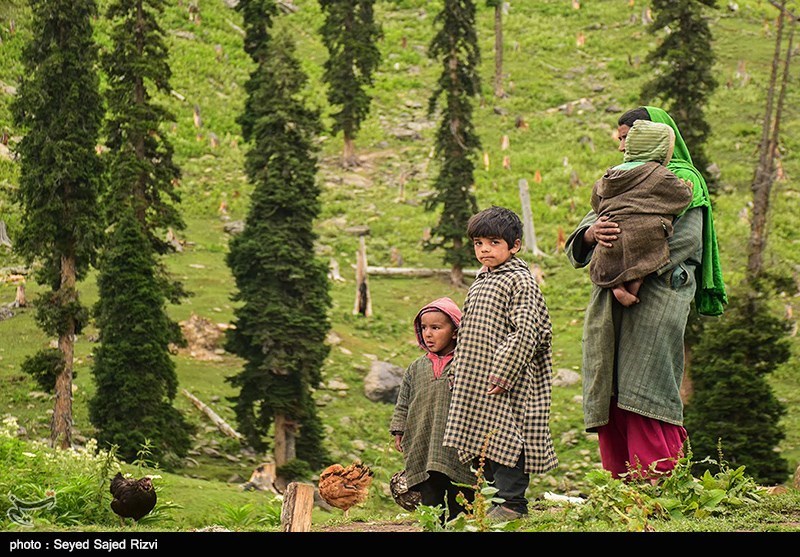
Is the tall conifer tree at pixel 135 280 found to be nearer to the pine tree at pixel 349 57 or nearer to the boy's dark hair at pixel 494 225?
the boy's dark hair at pixel 494 225

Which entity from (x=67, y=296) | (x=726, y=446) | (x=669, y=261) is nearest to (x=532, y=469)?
(x=669, y=261)

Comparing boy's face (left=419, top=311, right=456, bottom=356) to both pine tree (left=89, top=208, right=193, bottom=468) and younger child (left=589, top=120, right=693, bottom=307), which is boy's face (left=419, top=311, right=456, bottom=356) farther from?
pine tree (left=89, top=208, right=193, bottom=468)

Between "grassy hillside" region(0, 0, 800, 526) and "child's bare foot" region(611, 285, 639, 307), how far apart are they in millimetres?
7681

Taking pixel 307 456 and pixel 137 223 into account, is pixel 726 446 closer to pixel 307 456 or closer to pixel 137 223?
pixel 307 456

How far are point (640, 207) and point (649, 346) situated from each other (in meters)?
0.91

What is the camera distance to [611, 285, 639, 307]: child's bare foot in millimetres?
7969

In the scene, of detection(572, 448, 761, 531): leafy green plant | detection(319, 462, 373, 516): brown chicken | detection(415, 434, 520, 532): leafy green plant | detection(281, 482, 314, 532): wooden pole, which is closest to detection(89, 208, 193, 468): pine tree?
detection(319, 462, 373, 516): brown chicken

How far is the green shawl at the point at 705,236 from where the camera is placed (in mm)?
8180

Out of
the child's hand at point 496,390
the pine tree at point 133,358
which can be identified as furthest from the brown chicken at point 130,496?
the pine tree at point 133,358

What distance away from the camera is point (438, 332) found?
8398 millimetres

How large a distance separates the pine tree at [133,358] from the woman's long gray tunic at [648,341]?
14.0 metres

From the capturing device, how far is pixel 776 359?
17828 millimetres
